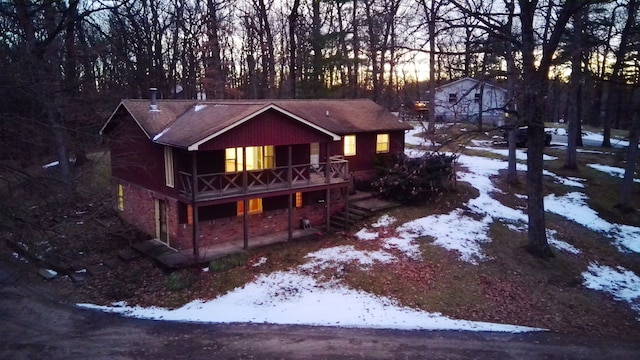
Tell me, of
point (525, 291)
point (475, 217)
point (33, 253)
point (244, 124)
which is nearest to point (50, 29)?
point (244, 124)

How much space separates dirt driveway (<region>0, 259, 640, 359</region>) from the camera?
12133 mm

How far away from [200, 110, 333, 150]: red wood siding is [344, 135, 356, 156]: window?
433 cm

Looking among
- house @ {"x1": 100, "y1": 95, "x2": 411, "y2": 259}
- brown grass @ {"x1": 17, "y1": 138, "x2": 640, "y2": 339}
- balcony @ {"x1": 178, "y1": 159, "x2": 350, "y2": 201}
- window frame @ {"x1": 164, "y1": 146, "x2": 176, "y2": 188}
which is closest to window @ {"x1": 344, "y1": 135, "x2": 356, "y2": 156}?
house @ {"x1": 100, "y1": 95, "x2": 411, "y2": 259}

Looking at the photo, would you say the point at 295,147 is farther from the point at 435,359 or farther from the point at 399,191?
the point at 435,359

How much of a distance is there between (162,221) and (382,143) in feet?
43.4

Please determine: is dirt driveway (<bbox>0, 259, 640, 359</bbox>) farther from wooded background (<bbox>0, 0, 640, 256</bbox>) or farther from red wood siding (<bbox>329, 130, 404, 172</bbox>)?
red wood siding (<bbox>329, 130, 404, 172</bbox>)

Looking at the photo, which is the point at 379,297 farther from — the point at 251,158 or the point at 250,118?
the point at 251,158

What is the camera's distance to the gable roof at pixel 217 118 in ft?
59.9

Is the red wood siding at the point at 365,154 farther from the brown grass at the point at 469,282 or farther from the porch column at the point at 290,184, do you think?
the porch column at the point at 290,184

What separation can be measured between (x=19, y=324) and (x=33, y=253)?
5130mm

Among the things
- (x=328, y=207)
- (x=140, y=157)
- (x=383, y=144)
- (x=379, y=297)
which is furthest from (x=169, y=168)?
(x=383, y=144)

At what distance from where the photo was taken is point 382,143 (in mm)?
27234

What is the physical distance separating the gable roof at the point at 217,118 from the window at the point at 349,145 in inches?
23.8

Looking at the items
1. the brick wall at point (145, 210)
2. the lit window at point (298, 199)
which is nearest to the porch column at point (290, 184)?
the lit window at point (298, 199)
